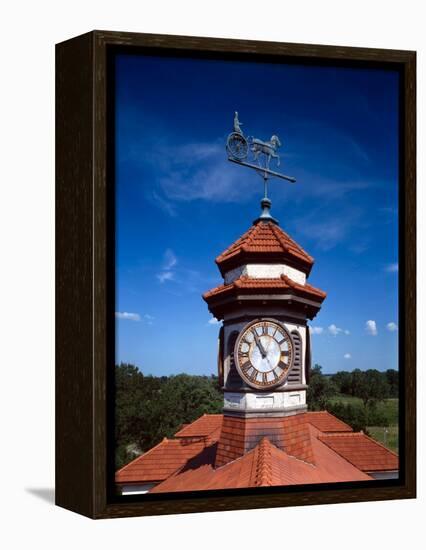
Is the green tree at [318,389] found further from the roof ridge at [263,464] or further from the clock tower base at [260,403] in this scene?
the roof ridge at [263,464]

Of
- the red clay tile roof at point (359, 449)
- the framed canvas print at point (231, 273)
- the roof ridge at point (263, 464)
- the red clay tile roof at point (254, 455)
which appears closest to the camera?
the framed canvas print at point (231, 273)

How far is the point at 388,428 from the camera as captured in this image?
12.4 meters

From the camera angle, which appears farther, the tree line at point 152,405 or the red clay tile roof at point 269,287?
the red clay tile roof at point 269,287

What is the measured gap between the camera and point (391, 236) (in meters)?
12.3

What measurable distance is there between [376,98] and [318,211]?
45.7 inches

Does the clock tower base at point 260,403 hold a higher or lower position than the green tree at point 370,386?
lower

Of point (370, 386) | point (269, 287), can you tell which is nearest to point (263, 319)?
point (269, 287)

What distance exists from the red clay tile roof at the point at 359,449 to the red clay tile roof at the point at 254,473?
0.94 ft

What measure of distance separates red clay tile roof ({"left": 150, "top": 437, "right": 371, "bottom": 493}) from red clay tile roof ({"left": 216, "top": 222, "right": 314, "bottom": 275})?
1514mm

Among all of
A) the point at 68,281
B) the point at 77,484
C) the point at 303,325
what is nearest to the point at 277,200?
the point at 303,325

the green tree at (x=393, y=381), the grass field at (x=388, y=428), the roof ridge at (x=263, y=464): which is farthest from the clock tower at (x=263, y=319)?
the green tree at (x=393, y=381)

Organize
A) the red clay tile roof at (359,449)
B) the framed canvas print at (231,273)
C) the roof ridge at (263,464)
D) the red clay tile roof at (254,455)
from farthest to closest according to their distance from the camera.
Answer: the red clay tile roof at (359,449) → the roof ridge at (263,464) → the red clay tile roof at (254,455) → the framed canvas print at (231,273)

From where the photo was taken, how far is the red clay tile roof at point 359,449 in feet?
39.8

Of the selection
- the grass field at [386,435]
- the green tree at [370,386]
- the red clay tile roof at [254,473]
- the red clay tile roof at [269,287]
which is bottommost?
the red clay tile roof at [254,473]
